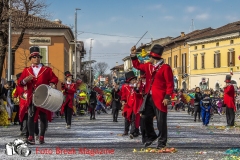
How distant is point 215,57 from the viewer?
222ft

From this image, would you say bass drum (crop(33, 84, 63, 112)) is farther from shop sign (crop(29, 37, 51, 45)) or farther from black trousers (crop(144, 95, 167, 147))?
shop sign (crop(29, 37, 51, 45))

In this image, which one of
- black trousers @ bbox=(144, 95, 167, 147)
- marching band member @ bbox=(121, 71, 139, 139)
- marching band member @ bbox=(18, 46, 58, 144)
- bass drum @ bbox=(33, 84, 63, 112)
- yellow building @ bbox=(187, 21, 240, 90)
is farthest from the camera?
yellow building @ bbox=(187, 21, 240, 90)

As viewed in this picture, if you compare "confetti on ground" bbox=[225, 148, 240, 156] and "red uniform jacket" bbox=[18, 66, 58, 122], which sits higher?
"red uniform jacket" bbox=[18, 66, 58, 122]

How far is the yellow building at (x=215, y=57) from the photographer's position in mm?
63062

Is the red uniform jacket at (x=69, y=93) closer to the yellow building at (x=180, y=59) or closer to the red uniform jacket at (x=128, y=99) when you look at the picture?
the red uniform jacket at (x=128, y=99)

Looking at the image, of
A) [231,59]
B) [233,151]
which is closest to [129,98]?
[233,151]

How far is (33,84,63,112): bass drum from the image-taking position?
11555 mm

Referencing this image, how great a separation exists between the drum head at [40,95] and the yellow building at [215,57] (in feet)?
163

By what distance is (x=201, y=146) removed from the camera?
457 inches

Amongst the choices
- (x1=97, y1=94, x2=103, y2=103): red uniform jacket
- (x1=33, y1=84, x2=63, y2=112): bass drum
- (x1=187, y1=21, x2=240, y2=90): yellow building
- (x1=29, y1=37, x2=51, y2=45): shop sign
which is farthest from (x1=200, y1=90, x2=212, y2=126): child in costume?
(x1=187, y1=21, x2=240, y2=90): yellow building

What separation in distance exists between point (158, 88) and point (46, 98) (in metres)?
2.17

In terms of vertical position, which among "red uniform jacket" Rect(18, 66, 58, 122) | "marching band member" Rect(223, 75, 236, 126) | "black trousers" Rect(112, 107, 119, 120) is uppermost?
"red uniform jacket" Rect(18, 66, 58, 122)

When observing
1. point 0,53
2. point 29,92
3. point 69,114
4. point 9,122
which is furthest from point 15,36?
point 29,92

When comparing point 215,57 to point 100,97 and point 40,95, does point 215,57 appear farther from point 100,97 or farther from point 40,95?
point 40,95
